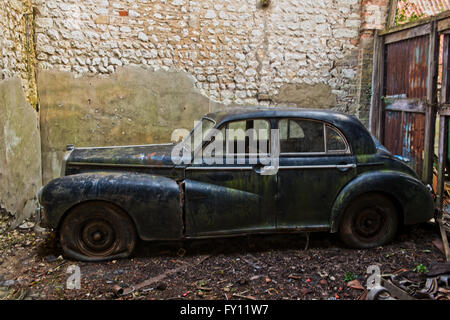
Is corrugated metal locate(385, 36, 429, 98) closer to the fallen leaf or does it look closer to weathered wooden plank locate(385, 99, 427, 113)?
weathered wooden plank locate(385, 99, 427, 113)

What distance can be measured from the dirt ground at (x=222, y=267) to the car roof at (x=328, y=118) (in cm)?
116

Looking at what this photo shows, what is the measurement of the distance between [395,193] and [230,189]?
1.78 m

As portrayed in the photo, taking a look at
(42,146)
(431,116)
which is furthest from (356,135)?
(42,146)

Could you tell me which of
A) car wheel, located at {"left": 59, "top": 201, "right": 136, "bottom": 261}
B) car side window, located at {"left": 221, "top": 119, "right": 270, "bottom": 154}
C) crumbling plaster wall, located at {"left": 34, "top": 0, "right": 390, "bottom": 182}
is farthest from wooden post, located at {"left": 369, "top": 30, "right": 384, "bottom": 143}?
car wheel, located at {"left": 59, "top": 201, "right": 136, "bottom": 261}

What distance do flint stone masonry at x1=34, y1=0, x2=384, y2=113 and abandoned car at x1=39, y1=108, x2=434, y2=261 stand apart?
110 inches

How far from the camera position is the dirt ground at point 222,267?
337 cm

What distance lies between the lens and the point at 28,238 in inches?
184

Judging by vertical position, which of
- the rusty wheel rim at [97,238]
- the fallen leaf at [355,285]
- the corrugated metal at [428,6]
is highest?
the corrugated metal at [428,6]

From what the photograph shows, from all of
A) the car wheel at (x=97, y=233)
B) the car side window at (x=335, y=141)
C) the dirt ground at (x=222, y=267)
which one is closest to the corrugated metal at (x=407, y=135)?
the dirt ground at (x=222, y=267)

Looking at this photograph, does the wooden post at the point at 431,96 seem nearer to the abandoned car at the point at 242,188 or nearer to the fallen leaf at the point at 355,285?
the abandoned car at the point at 242,188

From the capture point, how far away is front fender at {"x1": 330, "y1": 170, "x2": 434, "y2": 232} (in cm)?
400

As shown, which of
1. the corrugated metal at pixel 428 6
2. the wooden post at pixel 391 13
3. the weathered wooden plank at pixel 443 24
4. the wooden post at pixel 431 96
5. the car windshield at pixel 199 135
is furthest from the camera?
the corrugated metal at pixel 428 6

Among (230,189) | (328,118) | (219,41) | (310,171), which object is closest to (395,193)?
(310,171)
